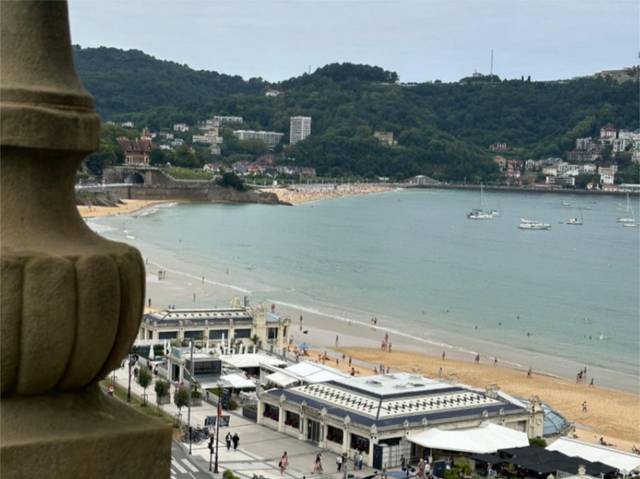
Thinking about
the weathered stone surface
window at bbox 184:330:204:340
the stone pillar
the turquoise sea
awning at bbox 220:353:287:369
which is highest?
the stone pillar

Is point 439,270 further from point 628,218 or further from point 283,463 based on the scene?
point 628,218

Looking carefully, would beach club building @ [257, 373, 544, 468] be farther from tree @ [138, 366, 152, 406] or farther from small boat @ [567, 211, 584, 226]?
small boat @ [567, 211, 584, 226]

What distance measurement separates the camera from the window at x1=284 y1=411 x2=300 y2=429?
2323 cm

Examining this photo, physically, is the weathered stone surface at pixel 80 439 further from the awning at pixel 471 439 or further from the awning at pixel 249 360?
the awning at pixel 249 360

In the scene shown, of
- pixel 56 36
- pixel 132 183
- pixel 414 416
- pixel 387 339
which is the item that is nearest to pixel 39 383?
pixel 56 36

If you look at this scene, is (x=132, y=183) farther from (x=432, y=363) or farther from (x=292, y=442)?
(x=292, y=442)

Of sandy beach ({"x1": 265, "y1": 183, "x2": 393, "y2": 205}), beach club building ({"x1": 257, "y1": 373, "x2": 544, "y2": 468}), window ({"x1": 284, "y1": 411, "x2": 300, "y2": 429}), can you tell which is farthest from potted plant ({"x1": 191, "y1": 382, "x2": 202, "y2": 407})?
sandy beach ({"x1": 265, "y1": 183, "x2": 393, "y2": 205})

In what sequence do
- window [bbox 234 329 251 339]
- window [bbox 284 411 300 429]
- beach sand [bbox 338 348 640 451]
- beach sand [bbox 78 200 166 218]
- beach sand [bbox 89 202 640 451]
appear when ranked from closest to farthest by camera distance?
window [bbox 284 411 300 429], beach sand [bbox 338 348 640 451], beach sand [bbox 89 202 640 451], window [bbox 234 329 251 339], beach sand [bbox 78 200 166 218]

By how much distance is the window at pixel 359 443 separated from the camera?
2152 cm

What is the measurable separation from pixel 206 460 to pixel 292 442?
2945 millimetres

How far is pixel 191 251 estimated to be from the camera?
3061 inches

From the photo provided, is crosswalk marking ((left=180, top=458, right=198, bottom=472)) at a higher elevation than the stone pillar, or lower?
lower

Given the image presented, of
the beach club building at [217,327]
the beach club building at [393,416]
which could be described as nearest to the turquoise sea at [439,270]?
the beach club building at [217,327]

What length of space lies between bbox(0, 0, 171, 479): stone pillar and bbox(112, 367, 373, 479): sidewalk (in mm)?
17260
